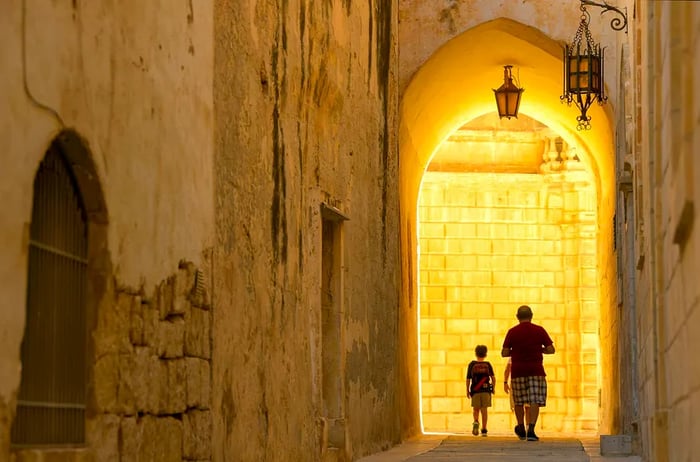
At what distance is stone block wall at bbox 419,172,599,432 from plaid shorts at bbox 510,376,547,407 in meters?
8.70

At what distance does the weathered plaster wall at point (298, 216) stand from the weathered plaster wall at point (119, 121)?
504mm

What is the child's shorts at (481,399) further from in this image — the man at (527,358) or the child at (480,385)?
the man at (527,358)

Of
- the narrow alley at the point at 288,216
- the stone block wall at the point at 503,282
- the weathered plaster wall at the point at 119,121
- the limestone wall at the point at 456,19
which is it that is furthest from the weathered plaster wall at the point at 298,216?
the stone block wall at the point at 503,282

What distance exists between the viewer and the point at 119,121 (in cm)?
582

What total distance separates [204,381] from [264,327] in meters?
1.35

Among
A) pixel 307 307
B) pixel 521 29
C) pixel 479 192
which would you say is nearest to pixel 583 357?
pixel 479 192

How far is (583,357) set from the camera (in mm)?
23141

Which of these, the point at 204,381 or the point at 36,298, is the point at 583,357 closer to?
the point at 204,381

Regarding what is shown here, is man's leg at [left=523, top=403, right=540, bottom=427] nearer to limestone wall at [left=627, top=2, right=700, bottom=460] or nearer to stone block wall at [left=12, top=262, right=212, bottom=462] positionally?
limestone wall at [left=627, top=2, right=700, bottom=460]

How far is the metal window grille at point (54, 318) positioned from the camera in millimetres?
4980

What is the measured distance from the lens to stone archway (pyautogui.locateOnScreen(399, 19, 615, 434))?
15.0 metres

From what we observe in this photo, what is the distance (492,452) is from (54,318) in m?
6.80

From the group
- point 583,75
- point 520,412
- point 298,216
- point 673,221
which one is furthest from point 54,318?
point 520,412

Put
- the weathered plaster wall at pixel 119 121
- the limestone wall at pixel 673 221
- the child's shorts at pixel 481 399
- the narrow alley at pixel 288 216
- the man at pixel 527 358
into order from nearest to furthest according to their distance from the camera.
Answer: the limestone wall at pixel 673 221
the weathered plaster wall at pixel 119 121
the narrow alley at pixel 288 216
the man at pixel 527 358
the child's shorts at pixel 481 399
